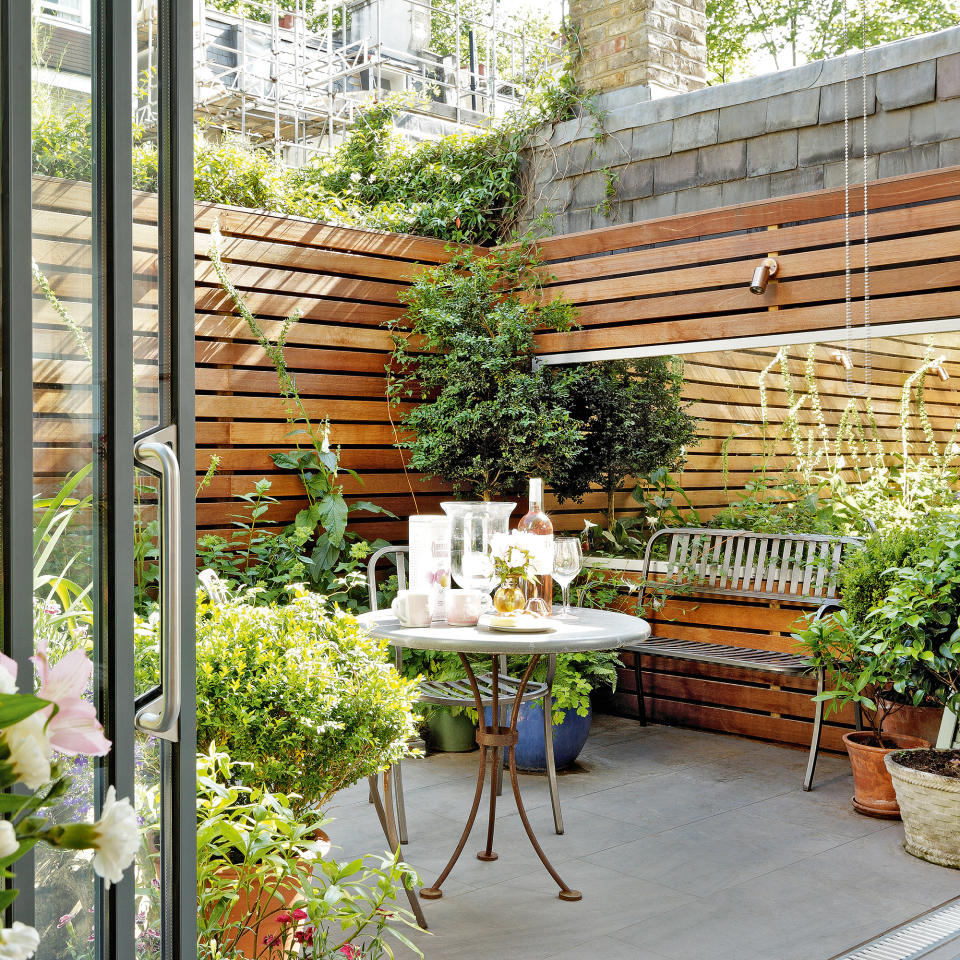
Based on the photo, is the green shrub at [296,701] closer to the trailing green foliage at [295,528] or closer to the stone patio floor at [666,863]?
the stone patio floor at [666,863]

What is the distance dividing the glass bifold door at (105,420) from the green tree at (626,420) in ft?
12.9

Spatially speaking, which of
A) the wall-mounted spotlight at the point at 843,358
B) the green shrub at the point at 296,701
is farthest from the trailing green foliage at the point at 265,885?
the wall-mounted spotlight at the point at 843,358

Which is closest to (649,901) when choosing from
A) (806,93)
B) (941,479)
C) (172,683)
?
(172,683)

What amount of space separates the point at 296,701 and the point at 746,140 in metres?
4.23

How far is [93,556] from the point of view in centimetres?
134

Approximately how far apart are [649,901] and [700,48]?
516cm

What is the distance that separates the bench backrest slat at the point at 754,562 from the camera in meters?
4.77

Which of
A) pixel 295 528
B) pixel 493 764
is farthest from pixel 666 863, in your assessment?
pixel 295 528

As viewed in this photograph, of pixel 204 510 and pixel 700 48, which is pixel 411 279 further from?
pixel 700 48

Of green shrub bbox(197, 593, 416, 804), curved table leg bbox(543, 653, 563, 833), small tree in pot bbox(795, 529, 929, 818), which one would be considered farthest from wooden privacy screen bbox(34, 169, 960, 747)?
green shrub bbox(197, 593, 416, 804)

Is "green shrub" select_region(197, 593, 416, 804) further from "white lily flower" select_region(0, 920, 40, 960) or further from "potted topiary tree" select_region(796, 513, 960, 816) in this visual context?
"potted topiary tree" select_region(796, 513, 960, 816)

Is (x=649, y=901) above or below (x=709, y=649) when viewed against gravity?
below

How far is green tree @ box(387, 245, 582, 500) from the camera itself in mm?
5211

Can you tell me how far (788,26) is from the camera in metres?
13.2
